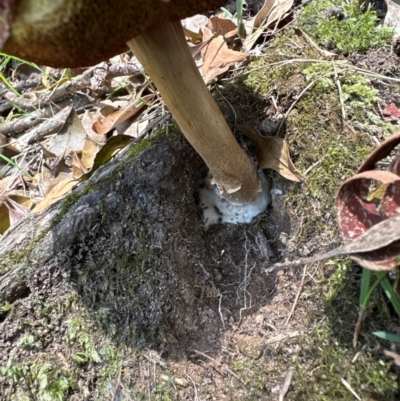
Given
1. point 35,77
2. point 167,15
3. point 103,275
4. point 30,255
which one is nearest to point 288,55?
point 167,15

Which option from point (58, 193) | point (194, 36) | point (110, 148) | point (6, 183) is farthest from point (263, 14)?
point (6, 183)

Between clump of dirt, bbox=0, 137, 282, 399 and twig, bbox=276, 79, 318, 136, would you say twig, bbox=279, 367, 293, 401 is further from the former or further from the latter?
twig, bbox=276, 79, 318, 136

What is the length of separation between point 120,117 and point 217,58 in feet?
1.67

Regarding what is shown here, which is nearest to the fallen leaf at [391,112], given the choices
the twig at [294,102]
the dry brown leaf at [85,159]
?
the twig at [294,102]

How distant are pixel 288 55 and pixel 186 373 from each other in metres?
1.29

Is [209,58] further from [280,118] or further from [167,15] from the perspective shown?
[167,15]

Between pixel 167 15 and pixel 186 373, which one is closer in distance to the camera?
pixel 167 15

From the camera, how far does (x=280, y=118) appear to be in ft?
5.58

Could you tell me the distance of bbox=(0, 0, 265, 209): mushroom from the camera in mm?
952

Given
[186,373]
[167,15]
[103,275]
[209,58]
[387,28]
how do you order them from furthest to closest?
[209,58]
[387,28]
[103,275]
[186,373]
[167,15]

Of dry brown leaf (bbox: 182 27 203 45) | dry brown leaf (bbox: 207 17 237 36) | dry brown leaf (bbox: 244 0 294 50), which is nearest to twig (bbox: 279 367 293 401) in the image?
dry brown leaf (bbox: 244 0 294 50)

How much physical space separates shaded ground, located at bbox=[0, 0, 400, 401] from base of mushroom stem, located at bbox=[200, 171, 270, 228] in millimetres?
37

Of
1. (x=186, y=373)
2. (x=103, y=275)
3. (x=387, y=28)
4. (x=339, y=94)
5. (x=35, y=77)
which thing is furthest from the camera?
(x=35, y=77)

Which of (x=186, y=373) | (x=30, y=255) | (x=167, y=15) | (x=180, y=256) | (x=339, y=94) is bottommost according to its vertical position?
(x=186, y=373)
